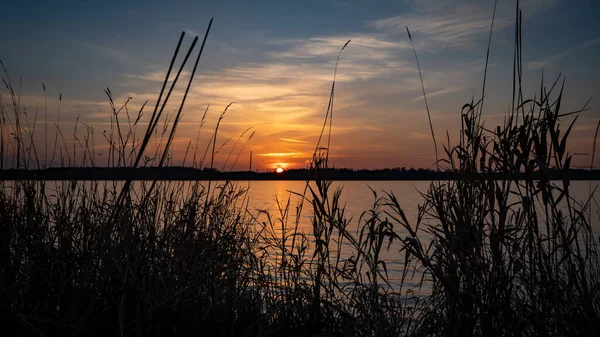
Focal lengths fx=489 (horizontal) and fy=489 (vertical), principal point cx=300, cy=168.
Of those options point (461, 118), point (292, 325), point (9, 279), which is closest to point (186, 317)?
point (292, 325)

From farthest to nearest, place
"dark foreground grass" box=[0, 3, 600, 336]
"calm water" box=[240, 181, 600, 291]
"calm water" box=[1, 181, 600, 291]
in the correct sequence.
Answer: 1. "calm water" box=[240, 181, 600, 291]
2. "calm water" box=[1, 181, 600, 291]
3. "dark foreground grass" box=[0, 3, 600, 336]

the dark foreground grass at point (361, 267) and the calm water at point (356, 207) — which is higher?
the dark foreground grass at point (361, 267)

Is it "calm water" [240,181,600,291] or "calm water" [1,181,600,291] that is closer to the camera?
"calm water" [1,181,600,291]

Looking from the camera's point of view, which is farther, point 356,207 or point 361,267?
point 356,207

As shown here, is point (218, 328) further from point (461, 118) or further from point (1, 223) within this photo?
point (1, 223)

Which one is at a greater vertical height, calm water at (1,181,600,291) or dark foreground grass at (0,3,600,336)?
dark foreground grass at (0,3,600,336)

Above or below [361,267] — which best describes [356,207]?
below

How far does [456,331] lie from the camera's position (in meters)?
2.65

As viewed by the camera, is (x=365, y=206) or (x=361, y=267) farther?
(x=365, y=206)

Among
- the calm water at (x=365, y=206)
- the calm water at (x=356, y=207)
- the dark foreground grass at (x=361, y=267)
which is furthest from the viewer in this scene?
the calm water at (x=365, y=206)

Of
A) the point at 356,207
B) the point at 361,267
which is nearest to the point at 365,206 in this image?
the point at 356,207

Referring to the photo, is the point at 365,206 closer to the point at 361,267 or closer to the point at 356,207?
the point at 356,207

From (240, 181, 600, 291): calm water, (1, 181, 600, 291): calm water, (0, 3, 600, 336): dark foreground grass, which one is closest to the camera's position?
(0, 3, 600, 336): dark foreground grass

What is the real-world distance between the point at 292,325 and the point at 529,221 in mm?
1891
